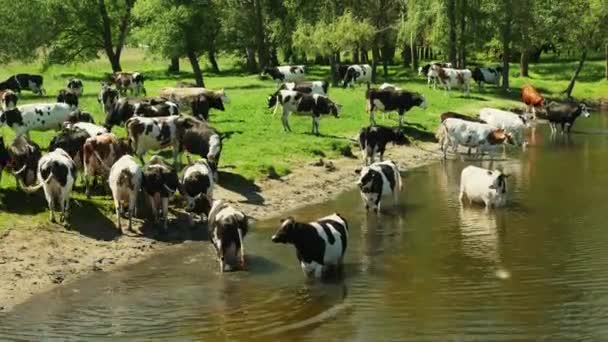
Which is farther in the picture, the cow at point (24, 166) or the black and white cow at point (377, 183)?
the black and white cow at point (377, 183)

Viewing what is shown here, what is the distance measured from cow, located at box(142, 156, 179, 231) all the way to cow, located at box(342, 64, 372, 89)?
30450 mm

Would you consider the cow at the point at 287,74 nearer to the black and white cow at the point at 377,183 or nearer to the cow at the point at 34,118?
the cow at the point at 34,118

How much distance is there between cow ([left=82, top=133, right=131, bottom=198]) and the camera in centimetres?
1911

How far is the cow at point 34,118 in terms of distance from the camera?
81.5 ft

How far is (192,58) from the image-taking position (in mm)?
46594

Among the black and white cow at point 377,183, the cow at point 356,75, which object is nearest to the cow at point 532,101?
the cow at point 356,75

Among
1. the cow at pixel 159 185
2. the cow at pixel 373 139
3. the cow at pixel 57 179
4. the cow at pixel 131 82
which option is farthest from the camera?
the cow at pixel 131 82

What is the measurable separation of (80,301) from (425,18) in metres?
44.8

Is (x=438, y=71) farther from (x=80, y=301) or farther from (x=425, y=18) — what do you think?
(x=80, y=301)

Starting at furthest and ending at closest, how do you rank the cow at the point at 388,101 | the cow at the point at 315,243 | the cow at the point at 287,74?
the cow at the point at 287,74
the cow at the point at 388,101
the cow at the point at 315,243

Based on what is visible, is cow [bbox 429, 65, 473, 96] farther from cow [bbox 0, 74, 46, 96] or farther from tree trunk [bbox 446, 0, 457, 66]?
cow [bbox 0, 74, 46, 96]

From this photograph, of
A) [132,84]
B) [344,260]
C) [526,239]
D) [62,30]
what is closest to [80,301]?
[344,260]

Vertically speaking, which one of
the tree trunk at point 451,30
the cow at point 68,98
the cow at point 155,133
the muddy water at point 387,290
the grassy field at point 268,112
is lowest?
the muddy water at point 387,290

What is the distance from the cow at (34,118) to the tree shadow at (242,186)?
607 centimetres
